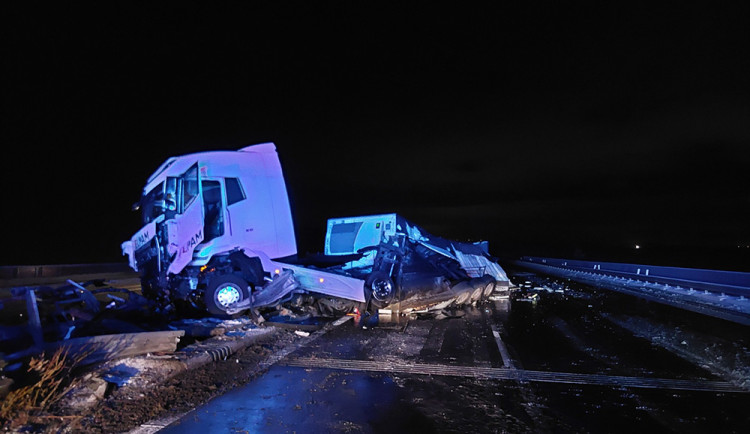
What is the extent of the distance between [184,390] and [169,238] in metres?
5.29

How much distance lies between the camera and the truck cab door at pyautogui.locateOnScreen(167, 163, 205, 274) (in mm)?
9227

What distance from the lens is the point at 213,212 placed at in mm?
9680

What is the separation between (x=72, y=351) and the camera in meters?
5.49

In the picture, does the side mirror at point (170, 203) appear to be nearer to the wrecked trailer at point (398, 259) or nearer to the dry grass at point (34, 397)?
the wrecked trailer at point (398, 259)

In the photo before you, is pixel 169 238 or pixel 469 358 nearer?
pixel 469 358

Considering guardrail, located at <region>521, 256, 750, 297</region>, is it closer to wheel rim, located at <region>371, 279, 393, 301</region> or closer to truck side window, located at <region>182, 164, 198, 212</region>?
wheel rim, located at <region>371, 279, 393, 301</region>

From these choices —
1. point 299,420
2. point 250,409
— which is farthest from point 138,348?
point 299,420

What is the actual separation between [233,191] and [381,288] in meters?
4.11

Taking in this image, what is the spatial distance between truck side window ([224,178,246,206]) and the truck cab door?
22.7 inches

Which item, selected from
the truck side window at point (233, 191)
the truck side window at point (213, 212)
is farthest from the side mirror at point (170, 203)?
the truck side window at point (233, 191)

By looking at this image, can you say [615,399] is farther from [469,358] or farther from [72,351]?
[72,351]

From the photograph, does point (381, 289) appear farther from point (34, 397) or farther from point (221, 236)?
point (34, 397)

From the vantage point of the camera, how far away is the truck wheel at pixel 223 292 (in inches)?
372

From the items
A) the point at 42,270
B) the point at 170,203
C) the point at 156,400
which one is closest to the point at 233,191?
the point at 170,203
